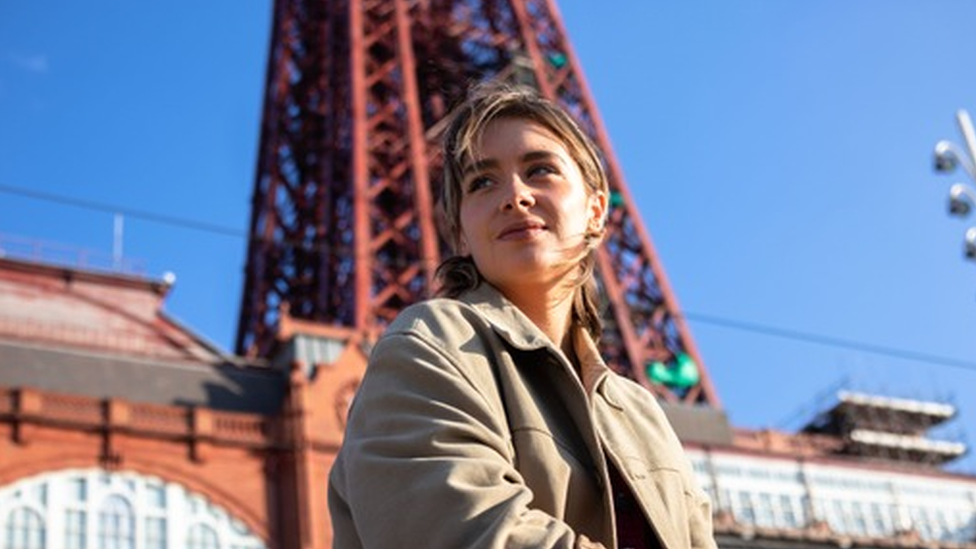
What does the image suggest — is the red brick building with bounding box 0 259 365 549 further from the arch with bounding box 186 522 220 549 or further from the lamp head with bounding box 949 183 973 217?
the lamp head with bounding box 949 183 973 217

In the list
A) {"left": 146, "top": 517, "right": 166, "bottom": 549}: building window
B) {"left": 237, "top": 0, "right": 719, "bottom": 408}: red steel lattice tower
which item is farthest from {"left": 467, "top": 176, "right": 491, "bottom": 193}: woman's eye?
{"left": 237, "top": 0, "right": 719, "bottom": 408}: red steel lattice tower

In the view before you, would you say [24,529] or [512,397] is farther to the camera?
[24,529]

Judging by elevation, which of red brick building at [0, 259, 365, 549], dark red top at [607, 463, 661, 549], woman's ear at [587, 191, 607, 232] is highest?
red brick building at [0, 259, 365, 549]

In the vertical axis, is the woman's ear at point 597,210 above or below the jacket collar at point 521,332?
above

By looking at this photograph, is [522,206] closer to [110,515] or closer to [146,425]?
[110,515]

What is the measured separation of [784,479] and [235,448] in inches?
511

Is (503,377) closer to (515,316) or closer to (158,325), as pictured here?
(515,316)

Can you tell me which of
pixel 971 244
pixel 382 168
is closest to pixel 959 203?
pixel 971 244

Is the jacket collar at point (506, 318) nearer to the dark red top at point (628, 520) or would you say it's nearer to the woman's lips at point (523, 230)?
the woman's lips at point (523, 230)

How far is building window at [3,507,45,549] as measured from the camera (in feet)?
80.4

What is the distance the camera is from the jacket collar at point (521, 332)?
2.75m

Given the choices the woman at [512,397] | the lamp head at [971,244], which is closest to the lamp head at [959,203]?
the lamp head at [971,244]

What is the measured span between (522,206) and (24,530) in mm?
23394

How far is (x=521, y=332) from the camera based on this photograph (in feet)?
9.19
